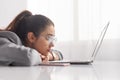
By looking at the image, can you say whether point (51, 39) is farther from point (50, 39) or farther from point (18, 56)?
point (18, 56)

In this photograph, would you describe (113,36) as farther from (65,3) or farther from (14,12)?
(14,12)

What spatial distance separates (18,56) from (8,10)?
181 cm

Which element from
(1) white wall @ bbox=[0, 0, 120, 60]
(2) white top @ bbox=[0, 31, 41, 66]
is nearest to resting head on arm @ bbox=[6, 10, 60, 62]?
(2) white top @ bbox=[0, 31, 41, 66]

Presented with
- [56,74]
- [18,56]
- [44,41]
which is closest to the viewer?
[56,74]

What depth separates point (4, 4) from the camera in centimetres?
284

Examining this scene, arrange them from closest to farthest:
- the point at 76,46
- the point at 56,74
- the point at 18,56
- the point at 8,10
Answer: the point at 56,74, the point at 18,56, the point at 76,46, the point at 8,10

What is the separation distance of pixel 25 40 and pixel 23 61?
43 cm

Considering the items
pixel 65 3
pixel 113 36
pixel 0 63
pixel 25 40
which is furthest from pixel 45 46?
pixel 65 3

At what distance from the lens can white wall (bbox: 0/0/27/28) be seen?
9.14 feet

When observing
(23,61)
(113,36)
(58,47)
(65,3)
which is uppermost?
(23,61)

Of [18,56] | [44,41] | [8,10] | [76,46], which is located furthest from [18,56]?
[8,10]

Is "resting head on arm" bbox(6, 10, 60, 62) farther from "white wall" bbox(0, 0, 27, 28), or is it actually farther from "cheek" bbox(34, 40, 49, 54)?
"white wall" bbox(0, 0, 27, 28)

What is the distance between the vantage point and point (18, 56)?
109cm

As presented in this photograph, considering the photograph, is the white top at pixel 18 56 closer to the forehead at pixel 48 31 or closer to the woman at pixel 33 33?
the woman at pixel 33 33
